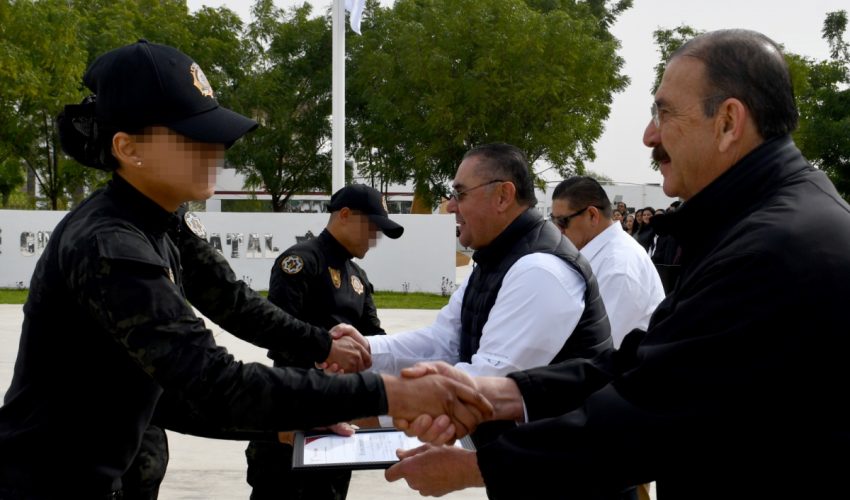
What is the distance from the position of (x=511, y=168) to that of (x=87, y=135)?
64.7 inches

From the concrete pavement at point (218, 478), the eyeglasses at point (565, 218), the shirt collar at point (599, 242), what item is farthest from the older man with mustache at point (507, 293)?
the concrete pavement at point (218, 478)

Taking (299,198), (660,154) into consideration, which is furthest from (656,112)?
(299,198)

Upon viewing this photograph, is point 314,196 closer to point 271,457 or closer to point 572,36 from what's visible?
point 572,36

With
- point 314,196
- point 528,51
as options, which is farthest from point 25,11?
point 314,196

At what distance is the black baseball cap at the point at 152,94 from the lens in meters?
2.10

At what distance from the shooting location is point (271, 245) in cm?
1803

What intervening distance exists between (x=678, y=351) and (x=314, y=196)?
1900 inches

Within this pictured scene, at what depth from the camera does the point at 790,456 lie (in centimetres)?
167

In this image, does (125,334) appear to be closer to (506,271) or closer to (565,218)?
(506,271)

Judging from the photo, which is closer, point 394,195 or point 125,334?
point 125,334

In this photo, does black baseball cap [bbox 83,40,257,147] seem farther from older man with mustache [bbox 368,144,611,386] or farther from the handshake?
older man with mustache [bbox 368,144,611,386]

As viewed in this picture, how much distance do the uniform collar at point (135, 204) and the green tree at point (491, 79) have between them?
24.4 metres

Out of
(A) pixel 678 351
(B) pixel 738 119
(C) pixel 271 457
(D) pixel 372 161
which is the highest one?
(D) pixel 372 161

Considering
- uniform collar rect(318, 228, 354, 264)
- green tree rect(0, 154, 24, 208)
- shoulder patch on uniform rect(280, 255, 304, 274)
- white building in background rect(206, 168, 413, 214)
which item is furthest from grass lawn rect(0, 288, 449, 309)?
white building in background rect(206, 168, 413, 214)
